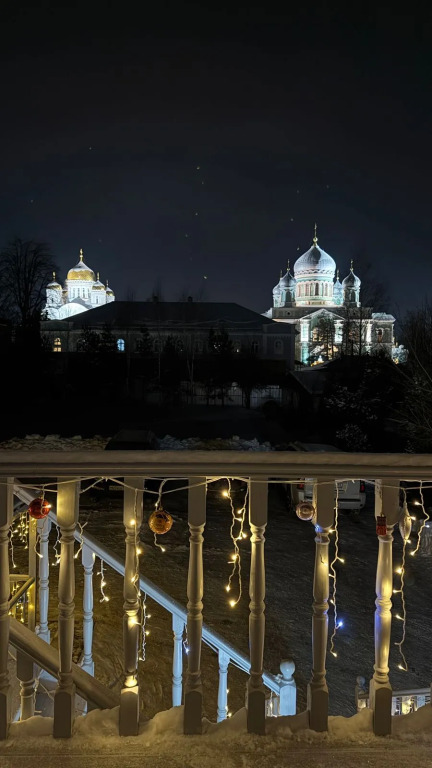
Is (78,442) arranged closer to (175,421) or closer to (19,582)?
(175,421)

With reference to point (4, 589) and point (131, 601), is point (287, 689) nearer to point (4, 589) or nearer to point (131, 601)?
point (131, 601)

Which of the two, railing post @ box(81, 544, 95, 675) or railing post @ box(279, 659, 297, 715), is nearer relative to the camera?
railing post @ box(279, 659, 297, 715)

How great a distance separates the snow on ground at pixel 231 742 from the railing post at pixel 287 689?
98cm

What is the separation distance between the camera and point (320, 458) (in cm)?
181

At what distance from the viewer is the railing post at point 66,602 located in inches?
70.6

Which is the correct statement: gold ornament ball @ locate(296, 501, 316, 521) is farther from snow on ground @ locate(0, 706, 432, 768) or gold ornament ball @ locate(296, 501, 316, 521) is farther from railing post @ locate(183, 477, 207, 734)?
snow on ground @ locate(0, 706, 432, 768)

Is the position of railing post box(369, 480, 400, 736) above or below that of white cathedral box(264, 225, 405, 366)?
below

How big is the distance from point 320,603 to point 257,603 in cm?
21

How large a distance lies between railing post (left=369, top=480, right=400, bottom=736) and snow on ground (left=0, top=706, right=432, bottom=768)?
0.18 feet

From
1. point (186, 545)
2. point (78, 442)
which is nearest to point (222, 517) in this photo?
point (186, 545)

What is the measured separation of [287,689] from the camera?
2.89 m

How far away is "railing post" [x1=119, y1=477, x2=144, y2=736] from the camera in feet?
5.88

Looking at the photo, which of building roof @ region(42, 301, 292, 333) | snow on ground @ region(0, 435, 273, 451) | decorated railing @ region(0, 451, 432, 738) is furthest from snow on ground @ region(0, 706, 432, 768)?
building roof @ region(42, 301, 292, 333)

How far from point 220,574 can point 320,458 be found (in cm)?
638
